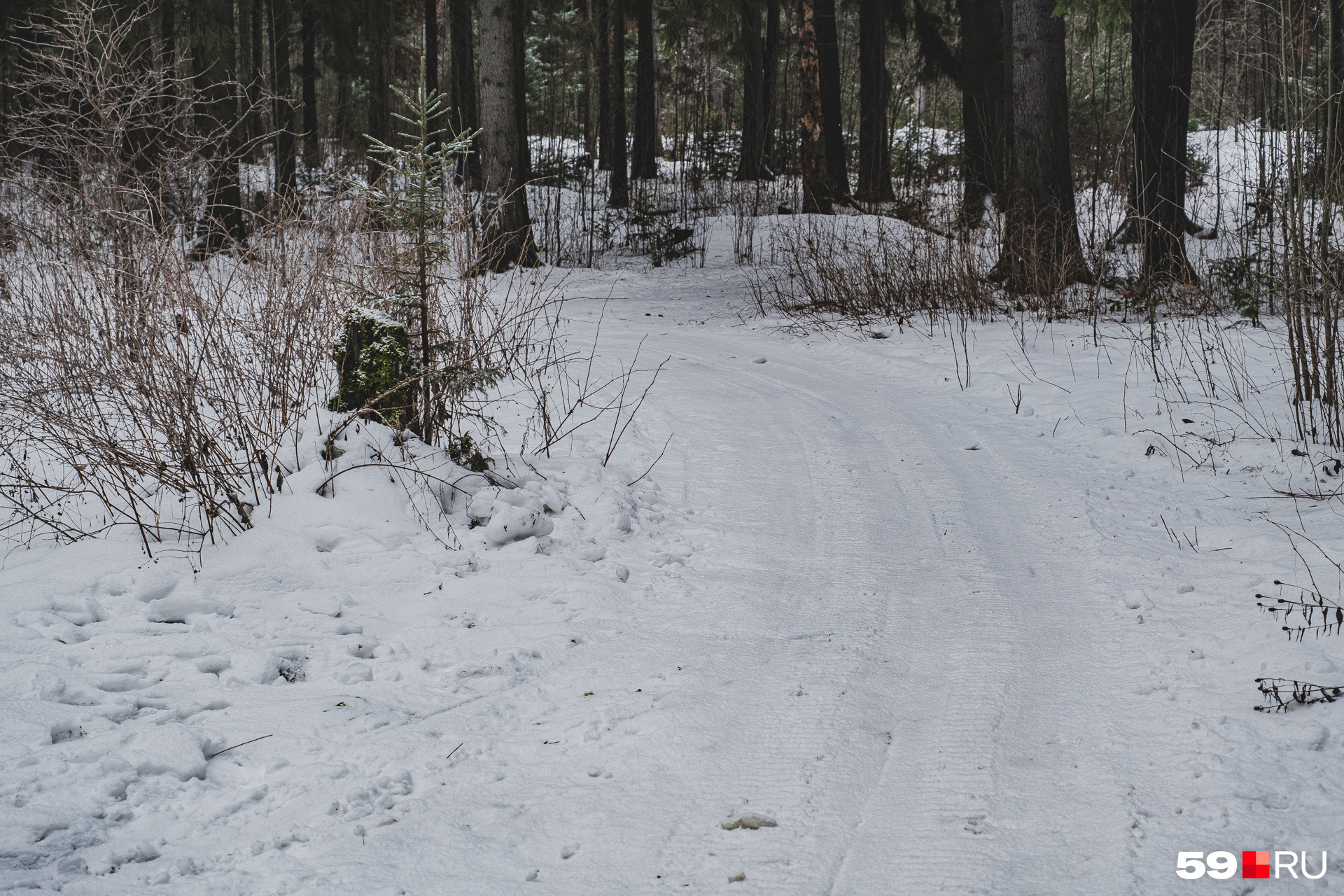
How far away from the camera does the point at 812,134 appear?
14.3 metres

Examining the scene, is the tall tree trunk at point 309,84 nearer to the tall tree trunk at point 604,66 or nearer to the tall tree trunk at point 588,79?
the tall tree trunk at point 588,79

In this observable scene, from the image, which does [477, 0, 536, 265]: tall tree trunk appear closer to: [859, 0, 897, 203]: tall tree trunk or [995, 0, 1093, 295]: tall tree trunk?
[995, 0, 1093, 295]: tall tree trunk

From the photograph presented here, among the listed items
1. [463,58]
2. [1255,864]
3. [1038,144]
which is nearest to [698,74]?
[463,58]

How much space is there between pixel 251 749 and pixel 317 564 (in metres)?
1.07

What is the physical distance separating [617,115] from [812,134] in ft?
11.0

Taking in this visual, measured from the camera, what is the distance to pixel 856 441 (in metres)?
5.07

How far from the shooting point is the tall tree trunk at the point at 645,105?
18.4m

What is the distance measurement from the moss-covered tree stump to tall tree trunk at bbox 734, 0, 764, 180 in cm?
1368

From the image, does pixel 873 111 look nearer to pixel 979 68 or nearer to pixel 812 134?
pixel 812 134

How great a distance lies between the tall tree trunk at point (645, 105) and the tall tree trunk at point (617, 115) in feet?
3.24

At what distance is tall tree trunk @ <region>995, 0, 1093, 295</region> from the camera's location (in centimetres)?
855

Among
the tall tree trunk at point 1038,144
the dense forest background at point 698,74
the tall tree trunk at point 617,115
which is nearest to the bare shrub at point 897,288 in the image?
the tall tree trunk at point 1038,144

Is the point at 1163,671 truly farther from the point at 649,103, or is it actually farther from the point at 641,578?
the point at 649,103

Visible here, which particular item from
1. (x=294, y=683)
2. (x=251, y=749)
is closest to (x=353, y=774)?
(x=251, y=749)
